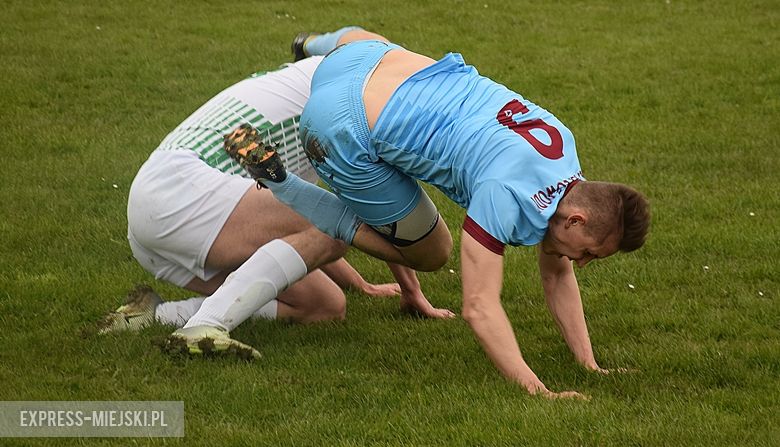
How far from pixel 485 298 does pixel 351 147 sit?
85cm

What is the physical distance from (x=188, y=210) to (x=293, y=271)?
0.55m

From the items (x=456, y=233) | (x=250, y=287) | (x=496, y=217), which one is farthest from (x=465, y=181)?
(x=456, y=233)

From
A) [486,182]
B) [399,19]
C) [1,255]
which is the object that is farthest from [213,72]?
[486,182]

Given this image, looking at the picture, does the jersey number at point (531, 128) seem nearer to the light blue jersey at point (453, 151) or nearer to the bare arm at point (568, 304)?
the light blue jersey at point (453, 151)

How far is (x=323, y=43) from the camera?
5.66 m

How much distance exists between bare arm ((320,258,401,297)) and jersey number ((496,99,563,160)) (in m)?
1.77

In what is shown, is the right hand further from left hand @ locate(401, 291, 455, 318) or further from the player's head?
left hand @ locate(401, 291, 455, 318)

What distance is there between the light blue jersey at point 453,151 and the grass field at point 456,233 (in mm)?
710

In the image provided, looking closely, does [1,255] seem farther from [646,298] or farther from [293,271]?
[646,298]

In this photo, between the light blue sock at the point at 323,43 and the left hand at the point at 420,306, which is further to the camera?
the left hand at the point at 420,306

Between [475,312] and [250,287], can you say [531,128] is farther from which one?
[250,287]

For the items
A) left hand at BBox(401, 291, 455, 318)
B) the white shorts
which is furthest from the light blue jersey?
left hand at BBox(401, 291, 455, 318)

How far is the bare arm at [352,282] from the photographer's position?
20.0 feet

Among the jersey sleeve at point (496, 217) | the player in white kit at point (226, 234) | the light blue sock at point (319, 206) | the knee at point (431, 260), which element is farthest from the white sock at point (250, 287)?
the jersey sleeve at point (496, 217)
